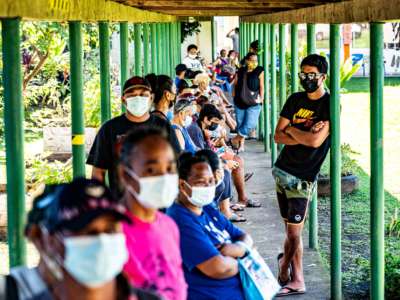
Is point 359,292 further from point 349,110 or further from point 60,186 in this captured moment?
point 349,110

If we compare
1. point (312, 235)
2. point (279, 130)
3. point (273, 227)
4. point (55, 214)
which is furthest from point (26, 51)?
point (55, 214)

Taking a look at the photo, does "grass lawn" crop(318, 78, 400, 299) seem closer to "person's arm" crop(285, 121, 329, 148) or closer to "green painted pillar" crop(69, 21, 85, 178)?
"person's arm" crop(285, 121, 329, 148)

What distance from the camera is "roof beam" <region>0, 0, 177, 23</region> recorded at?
5145 millimetres

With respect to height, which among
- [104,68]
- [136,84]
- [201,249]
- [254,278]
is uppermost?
[104,68]

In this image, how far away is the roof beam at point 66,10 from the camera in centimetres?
514

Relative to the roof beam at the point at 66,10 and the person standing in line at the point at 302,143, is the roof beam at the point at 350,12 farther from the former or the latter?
the roof beam at the point at 66,10

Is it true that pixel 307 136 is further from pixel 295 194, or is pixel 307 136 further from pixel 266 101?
pixel 266 101

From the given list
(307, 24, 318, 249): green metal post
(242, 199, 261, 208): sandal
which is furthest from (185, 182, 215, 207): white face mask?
(242, 199, 261, 208): sandal

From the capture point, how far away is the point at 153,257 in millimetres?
3629

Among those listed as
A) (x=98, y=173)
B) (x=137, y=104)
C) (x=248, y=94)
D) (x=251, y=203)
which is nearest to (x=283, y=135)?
(x=137, y=104)

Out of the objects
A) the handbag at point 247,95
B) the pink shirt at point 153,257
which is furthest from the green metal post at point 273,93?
the pink shirt at point 153,257

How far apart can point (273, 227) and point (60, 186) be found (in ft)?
26.7

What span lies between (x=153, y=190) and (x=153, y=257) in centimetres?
26

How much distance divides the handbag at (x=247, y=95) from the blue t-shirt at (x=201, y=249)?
10.8m
